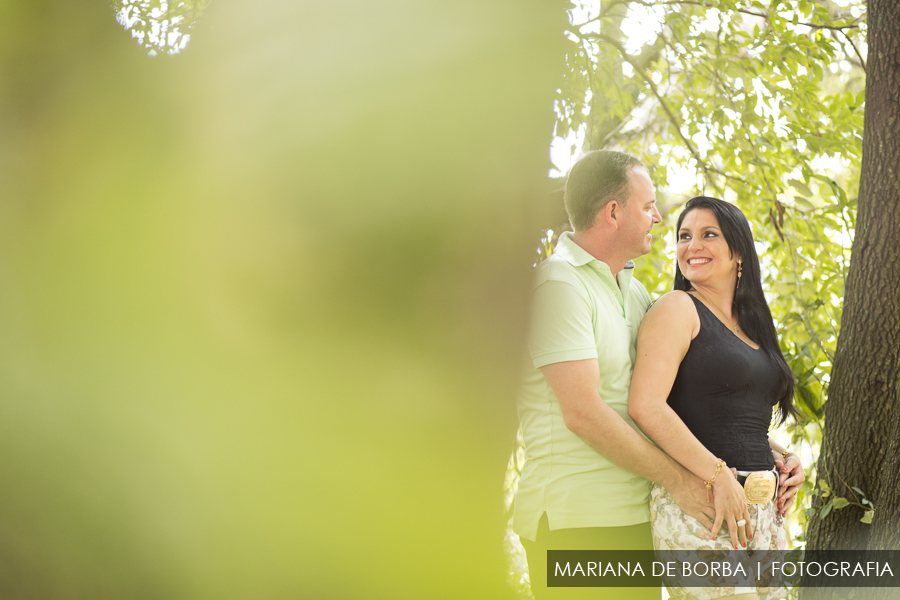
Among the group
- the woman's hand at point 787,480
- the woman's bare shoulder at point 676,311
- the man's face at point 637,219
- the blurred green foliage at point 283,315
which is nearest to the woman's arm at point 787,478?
the woman's hand at point 787,480

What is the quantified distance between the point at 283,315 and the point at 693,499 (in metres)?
1.86

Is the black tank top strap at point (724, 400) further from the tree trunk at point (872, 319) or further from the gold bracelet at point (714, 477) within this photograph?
the tree trunk at point (872, 319)

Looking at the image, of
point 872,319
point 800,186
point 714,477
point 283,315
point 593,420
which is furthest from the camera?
point 800,186

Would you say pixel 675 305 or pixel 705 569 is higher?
pixel 675 305

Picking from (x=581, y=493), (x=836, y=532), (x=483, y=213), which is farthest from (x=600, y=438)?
(x=483, y=213)

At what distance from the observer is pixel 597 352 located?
2.00 m

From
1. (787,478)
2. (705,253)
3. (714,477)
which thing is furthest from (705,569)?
(705,253)

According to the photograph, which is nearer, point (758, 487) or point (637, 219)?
point (758, 487)

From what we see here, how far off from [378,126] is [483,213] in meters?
0.08

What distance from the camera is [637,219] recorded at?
2225 mm

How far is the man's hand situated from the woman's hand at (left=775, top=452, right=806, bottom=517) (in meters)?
0.43

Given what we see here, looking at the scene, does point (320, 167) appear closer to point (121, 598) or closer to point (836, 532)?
point (121, 598)

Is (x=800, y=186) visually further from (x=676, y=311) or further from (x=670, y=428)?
(x=670, y=428)

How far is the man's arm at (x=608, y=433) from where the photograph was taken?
1872 mm
